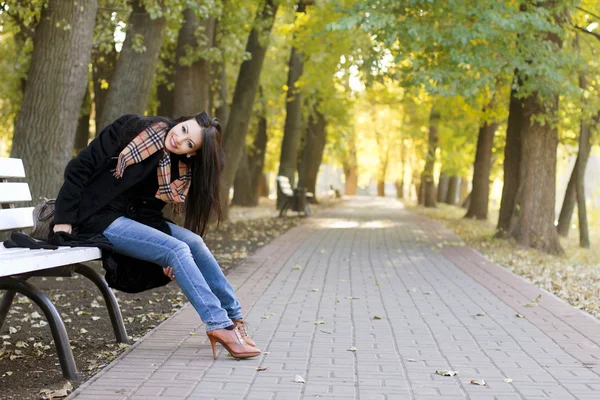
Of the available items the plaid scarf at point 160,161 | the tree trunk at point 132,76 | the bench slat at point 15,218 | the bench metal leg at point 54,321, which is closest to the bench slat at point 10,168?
the bench slat at point 15,218

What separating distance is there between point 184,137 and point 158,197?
1.55 ft

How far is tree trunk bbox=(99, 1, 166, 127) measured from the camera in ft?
39.2

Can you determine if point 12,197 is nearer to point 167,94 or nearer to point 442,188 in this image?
point 167,94

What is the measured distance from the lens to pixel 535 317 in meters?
7.68

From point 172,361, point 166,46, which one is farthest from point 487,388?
point 166,46

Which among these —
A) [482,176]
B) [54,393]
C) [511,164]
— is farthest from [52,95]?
[482,176]

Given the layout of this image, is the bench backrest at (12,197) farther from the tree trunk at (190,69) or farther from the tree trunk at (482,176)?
the tree trunk at (482,176)

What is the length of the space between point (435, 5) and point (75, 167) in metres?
10.5

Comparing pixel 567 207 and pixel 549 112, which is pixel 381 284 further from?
pixel 567 207

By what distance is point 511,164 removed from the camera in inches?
741

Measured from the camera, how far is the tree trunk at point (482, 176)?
90.4ft

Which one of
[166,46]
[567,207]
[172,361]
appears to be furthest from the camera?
[567,207]

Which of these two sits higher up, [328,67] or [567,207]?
[328,67]

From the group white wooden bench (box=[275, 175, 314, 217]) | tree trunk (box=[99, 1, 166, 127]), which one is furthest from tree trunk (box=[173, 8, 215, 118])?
white wooden bench (box=[275, 175, 314, 217])
